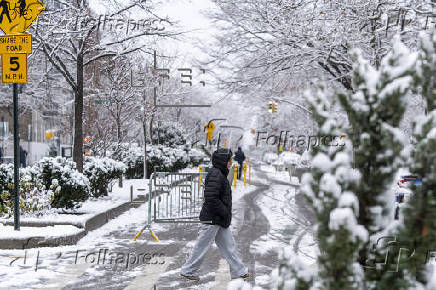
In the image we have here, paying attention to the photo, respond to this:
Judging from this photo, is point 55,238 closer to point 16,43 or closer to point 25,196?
point 25,196

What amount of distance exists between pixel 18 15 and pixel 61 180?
3497 millimetres

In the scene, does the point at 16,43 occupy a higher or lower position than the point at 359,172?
higher

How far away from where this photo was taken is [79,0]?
40.4 ft

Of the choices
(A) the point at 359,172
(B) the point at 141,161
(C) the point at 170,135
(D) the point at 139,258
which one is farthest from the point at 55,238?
(C) the point at 170,135

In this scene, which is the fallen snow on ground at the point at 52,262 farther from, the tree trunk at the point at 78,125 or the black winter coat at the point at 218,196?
the tree trunk at the point at 78,125

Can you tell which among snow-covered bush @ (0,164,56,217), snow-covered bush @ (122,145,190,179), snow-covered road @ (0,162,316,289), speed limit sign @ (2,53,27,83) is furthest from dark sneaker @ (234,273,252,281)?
snow-covered bush @ (122,145,190,179)

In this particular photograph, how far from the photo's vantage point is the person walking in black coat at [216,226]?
245 inches

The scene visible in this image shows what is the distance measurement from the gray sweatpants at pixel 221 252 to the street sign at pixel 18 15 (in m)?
5.12

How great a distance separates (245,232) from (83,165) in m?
5.76

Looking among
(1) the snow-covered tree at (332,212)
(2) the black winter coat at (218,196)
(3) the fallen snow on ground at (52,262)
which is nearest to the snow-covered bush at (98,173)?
(3) the fallen snow on ground at (52,262)

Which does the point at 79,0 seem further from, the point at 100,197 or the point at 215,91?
Result: the point at 100,197

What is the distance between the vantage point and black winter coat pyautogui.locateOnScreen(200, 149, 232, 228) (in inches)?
250

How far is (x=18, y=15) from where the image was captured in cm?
838

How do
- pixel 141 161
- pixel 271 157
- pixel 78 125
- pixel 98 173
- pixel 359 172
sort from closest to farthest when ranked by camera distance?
pixel 359 172, pixel 78 125, pixel 98 173, pixel 141 161, pixel 271 157
